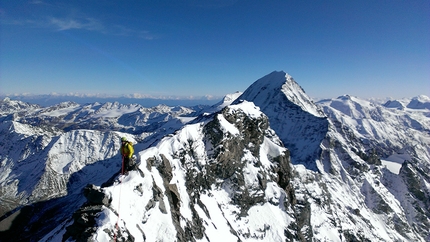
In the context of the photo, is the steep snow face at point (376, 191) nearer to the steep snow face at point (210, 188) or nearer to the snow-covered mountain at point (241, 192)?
the snow-covered mountain at point (241, 192)

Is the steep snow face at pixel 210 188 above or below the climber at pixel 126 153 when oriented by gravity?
below

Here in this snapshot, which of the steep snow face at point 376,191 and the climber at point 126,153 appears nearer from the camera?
the climber at point 126,153

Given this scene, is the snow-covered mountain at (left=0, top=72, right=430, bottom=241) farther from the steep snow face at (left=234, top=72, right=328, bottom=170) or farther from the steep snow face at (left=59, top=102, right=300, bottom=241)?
the steep snow face at (left=234, top=72, right=328, bottom=170)

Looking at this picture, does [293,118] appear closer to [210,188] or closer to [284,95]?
[284,95]

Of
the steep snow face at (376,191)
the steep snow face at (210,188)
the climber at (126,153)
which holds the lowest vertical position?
the steep snow face at (376,191)

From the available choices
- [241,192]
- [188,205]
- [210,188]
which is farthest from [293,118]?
[188,205]

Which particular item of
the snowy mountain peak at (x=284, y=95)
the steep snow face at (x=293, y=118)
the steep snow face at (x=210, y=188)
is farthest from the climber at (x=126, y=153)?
the snowy mountain peak at (x=284, y=95)

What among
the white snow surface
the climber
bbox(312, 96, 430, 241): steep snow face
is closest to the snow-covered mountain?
the white snow surface
